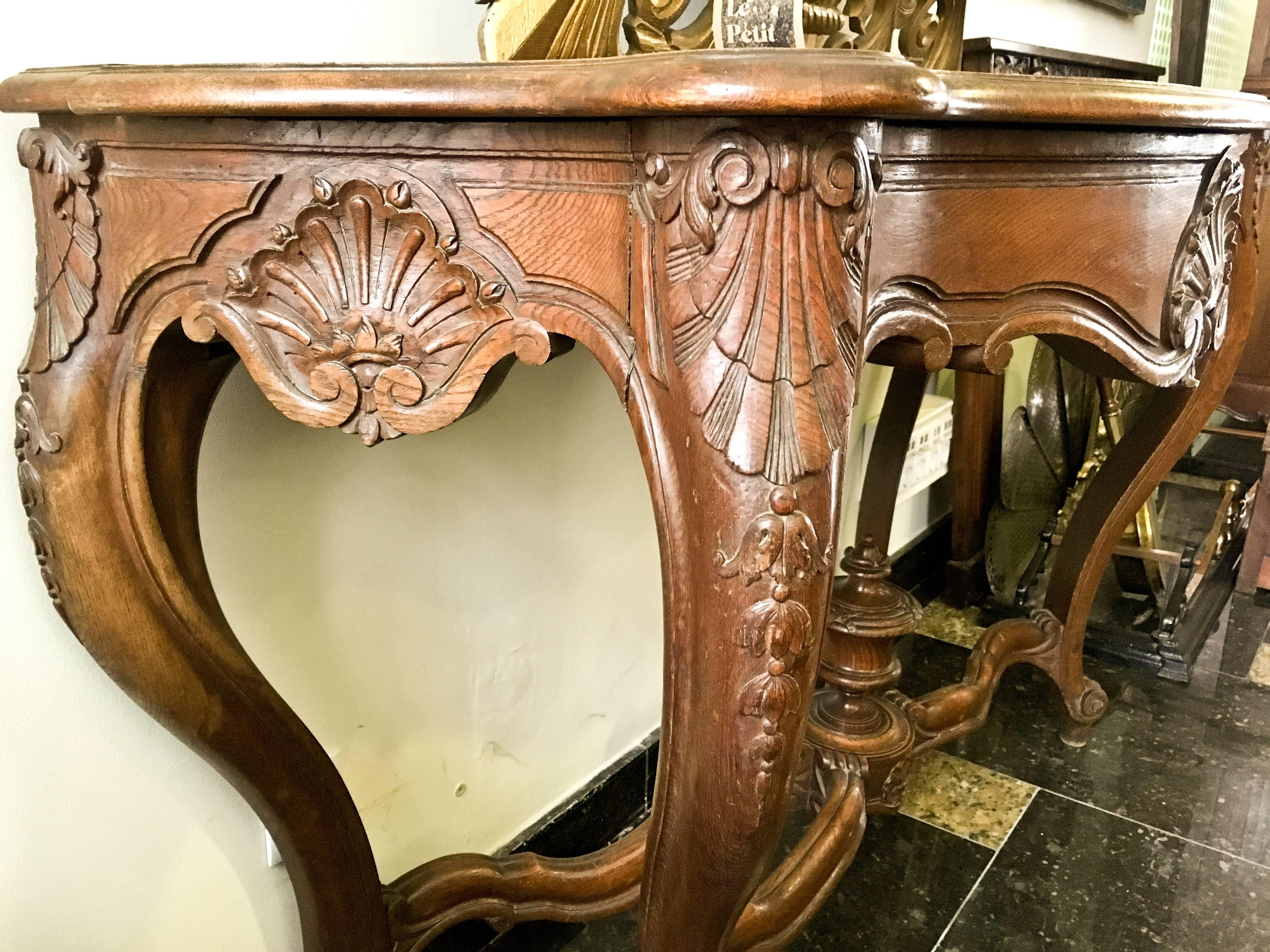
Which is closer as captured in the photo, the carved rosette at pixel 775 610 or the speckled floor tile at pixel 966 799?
the carved rosette at pixel 775 610

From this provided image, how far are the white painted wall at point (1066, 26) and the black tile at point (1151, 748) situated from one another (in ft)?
3.26

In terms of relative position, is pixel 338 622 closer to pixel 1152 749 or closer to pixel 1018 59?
pixel 1018 59

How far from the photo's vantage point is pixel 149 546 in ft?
Result: 1.97

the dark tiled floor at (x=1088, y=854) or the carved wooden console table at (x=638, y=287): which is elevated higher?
the carved wooden console table at (x=638, y=287)

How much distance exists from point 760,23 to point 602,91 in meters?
0.29

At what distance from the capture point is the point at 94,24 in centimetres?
61

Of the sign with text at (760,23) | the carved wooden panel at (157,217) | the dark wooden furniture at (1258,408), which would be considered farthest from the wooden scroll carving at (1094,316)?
the dark wooden furniture at (1258,408)

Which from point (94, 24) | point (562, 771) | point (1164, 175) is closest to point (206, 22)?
point (94, 24)

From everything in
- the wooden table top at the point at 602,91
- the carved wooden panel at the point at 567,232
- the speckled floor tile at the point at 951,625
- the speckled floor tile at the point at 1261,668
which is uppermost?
the wooden table top at the point at 602,91

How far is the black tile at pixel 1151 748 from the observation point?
127 centimetres

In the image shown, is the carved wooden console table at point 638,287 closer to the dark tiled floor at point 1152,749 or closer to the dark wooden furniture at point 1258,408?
the dark tiled floor at point 1152,749

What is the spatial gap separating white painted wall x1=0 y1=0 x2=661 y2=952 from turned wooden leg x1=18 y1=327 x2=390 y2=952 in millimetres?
64

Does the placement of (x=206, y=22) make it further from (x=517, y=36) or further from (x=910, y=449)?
(x=910, y=449)

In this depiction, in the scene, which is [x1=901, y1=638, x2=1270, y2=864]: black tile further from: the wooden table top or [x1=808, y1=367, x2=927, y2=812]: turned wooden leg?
the wooden table top
